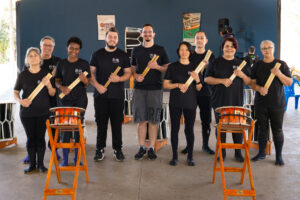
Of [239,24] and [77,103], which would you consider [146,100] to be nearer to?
[77,103]

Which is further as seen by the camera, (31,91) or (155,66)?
(155,66)

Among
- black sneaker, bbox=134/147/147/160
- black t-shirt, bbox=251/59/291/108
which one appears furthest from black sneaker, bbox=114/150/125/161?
black t-shirt, bbox=251/59/291/108

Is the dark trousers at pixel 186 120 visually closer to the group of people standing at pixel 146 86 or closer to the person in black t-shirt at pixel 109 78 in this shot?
the group of people standing at pixel 146 86

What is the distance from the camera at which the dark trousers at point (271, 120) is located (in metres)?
3.58

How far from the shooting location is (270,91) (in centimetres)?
353

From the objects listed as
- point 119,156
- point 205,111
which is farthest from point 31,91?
point 205,111

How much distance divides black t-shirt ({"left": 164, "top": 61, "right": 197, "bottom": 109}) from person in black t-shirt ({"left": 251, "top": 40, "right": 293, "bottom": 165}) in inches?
29.0

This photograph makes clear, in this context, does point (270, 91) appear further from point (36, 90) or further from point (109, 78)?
point (36, 90)

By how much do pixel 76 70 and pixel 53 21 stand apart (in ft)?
26.3

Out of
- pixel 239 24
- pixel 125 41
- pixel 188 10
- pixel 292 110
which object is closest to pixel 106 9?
pixel 125 41

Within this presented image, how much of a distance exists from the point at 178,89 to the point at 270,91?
1054mm

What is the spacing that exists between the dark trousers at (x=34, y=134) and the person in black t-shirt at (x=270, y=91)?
2379mm

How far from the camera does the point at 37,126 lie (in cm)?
326

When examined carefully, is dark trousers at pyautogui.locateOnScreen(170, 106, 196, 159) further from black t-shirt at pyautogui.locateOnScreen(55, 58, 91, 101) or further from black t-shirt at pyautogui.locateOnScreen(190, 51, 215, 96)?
black t-shirt at pyautogui.locateOnScreen(55, 58, 91, 101)
